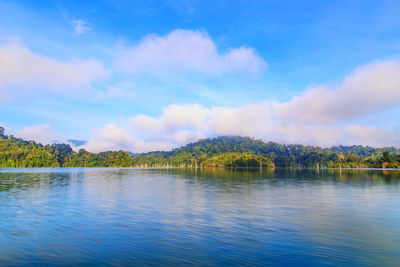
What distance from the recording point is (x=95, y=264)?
1622 centimetres

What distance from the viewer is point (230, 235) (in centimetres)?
2300

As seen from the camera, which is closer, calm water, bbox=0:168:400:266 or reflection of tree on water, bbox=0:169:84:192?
calm water, bbox=0:168:400:266

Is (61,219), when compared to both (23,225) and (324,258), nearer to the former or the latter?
(23,225)

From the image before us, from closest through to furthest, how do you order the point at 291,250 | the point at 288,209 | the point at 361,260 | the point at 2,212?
the point at 361,260
the point at 291,250
the point at 2,212
the point at 288,209

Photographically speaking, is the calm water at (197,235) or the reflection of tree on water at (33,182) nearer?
the calm water at (197,235)

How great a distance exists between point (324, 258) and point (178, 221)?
52.4 feet

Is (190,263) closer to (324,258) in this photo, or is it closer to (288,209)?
(324,258)

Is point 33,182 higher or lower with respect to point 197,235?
lower

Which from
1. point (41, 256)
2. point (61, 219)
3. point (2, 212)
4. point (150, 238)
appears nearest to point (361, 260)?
point (150, 238)

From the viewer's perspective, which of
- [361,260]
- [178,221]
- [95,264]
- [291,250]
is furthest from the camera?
[178,221]

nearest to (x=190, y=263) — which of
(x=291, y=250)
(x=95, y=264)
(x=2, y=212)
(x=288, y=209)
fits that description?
(x=95, y=264)

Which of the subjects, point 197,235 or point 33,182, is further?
point 33,182

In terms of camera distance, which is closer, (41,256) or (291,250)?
(41,256)

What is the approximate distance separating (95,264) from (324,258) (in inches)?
618
